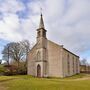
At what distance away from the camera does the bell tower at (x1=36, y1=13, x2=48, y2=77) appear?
161ft

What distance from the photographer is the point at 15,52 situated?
2756 inches

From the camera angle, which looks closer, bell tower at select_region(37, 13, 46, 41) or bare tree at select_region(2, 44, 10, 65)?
bell tower at select_region(37, 13, 46, 41)

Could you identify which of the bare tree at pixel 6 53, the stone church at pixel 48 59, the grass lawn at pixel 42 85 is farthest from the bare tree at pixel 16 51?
the grass lawn at pixel 42 85

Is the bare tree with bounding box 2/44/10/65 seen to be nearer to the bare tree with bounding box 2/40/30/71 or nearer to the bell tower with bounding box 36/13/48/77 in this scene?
the bare tree with bounding box 2/40/30/71

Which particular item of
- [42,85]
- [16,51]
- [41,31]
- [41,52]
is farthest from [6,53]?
[42,85]

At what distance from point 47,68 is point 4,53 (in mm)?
28617

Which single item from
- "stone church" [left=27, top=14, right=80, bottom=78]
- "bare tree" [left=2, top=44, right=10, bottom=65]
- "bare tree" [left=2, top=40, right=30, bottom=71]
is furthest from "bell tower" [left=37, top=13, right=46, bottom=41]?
"bare tree" [left=2, top=44, right=10, bottom=65]

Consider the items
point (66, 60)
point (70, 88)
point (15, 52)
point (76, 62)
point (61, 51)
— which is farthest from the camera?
point (15, 52)

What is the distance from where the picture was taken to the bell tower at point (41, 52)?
49031 mm

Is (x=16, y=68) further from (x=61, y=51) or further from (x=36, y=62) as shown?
(x=61, y=51)

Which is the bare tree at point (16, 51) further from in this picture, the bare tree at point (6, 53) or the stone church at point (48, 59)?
the stone church at point (48, 59)

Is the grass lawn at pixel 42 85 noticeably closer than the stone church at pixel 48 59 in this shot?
Yes

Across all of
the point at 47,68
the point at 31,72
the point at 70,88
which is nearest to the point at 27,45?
the point at 31,72

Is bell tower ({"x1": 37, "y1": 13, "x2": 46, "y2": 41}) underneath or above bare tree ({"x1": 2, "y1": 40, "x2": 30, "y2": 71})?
above
